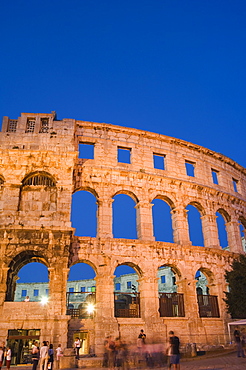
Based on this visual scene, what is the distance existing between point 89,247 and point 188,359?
25.8ft

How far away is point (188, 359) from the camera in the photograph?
644 inches

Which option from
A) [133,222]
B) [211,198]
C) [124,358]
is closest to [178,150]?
[211,198]

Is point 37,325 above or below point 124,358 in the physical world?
above

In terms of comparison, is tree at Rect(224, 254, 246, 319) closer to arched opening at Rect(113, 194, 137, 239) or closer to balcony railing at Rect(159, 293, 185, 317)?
balcony railing at Rect(159, 293, 185, 317)

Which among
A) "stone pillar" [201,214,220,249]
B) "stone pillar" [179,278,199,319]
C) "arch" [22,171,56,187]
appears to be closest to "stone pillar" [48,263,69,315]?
"arch" [22,171,56,187]

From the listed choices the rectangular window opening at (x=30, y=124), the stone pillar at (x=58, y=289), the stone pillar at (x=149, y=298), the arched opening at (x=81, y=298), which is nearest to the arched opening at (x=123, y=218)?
the arched opening at (x=81, y=298)

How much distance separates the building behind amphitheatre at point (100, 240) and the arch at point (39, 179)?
6 centimetres

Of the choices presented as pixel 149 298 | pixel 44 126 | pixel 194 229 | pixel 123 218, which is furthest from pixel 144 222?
pixel 123 218

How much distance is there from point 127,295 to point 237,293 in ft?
31.9

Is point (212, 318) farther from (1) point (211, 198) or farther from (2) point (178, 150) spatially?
(2) point (178, 150)

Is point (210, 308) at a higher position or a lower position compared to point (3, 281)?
lower

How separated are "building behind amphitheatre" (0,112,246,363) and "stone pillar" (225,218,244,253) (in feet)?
0.26

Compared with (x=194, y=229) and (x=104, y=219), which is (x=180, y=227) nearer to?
(x=104, y=219)

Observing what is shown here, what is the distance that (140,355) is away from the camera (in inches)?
564
